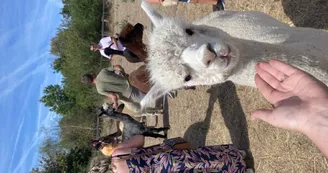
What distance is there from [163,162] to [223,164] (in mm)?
669

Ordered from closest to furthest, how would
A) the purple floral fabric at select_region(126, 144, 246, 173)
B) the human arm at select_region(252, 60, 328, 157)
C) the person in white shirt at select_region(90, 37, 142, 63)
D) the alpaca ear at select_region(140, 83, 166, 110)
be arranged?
the human arm at select_region(252, 60, 328, 157), the alpaca ear at select_region(140, 83, 166, 110), the purple floral fabric at select_region(126, 144, 246, 173), the person in white shirt at select_region(90, 37, 142, 63)

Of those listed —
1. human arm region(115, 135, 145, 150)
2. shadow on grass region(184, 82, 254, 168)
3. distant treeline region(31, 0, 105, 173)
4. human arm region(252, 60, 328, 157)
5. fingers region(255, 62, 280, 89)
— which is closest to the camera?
human arm region(252, 60, 328, 157)

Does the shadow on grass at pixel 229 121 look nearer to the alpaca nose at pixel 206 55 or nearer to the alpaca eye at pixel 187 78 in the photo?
the alpaca eye at pixel 187 78

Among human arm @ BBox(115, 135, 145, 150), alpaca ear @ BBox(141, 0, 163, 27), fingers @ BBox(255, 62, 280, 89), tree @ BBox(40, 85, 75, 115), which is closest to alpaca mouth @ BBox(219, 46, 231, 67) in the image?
fingers @ BBox(255, 62, 280, 89)

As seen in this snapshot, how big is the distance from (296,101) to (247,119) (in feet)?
8.19

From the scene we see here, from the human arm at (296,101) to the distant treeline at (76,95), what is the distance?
944 cm

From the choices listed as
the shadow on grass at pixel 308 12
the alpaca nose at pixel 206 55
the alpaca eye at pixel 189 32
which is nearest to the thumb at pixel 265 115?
the alpaca nose at pixel 206 55

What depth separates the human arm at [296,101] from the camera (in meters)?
1.28

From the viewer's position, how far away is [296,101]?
1458mm

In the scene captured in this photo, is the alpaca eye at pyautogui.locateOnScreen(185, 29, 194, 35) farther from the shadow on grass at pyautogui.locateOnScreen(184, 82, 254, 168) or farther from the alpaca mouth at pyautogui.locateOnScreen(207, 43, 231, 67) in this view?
the shadow on grass at pyautogui.locateOnScreen(184, 82, 254, 168)

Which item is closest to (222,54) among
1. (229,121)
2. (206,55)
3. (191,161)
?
(206,55)

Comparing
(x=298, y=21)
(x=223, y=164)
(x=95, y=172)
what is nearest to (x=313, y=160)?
(x=223, y=164)

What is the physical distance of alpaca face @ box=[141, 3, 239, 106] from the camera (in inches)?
79.8

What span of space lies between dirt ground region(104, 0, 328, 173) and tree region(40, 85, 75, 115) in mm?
8104
